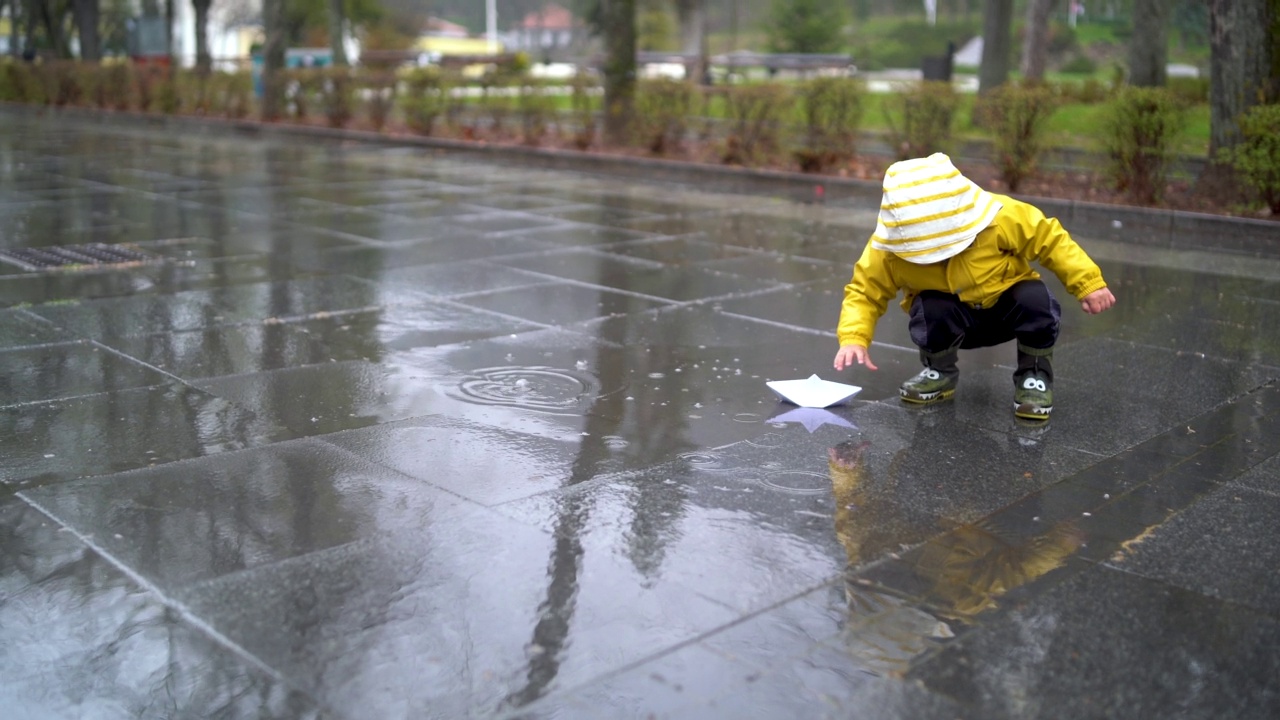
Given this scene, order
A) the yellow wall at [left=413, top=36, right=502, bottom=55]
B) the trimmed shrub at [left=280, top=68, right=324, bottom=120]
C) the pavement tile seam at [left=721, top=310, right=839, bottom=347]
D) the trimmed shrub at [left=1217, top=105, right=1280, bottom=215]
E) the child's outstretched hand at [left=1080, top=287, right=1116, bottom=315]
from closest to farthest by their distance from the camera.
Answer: the child's outstretched hand at [left=1080, top=287, right=1116, bottom=315] → the pavement tile seam at [left=721, top=310, right=839, bottom=347] → the trimmed shrub at [left=1217, top=105, right=1280, bottom=215] → the trimmed shrub at [left=280, top=68, right=324, bottom=120] → the yellow wall at [left=413, top=36, right=502, bottom=55]

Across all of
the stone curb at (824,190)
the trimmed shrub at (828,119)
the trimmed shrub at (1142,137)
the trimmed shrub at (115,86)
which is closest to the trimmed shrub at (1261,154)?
the stone curb at (824,190)

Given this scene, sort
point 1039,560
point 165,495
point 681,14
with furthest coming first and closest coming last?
point 681,14, point 165,495, point 1039,560

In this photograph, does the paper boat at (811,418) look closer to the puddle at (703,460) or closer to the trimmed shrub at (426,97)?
the puddle at (703,460)

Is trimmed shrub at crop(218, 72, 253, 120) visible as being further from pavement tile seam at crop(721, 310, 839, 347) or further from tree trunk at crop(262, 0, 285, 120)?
pavement tile seam at crop(721, 310, 839, 347)

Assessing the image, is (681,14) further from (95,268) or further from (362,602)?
(362,602)

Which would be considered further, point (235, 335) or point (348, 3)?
point (348, 3)

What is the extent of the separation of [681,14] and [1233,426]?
48991 millimetres

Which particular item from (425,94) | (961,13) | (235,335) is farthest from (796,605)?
(961,13)

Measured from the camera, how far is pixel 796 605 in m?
3.49

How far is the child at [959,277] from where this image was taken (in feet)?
16.1

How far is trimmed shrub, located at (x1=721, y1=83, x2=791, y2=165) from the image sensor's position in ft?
46.9

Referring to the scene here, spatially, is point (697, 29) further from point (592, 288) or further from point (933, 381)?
point (933, 381)

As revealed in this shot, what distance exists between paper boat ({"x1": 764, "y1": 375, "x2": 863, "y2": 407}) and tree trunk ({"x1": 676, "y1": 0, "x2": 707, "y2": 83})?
28.6 metres

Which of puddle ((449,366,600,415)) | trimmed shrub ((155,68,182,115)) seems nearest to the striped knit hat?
puddle ((449,366,600,415))
